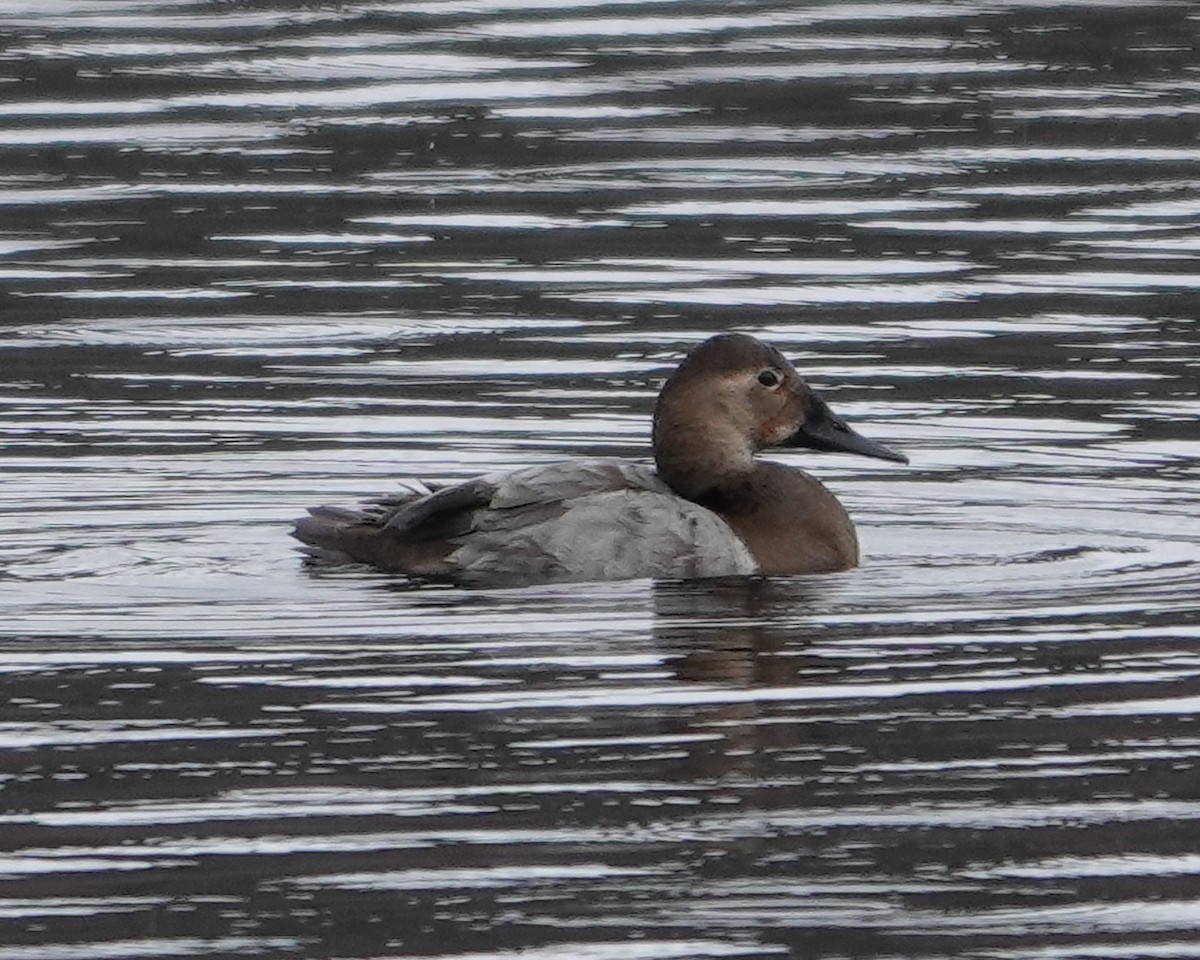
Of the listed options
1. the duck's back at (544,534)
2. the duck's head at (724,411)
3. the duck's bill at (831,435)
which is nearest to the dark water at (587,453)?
the duck's back at (544,534)

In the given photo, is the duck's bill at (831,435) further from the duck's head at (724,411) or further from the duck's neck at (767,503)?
the duck's neck at (767,503)

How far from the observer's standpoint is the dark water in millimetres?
6699

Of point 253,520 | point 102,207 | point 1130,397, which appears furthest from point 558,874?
point 102,207

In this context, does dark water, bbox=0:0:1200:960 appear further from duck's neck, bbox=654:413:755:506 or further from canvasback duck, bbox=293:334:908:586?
duck's neck, bbox=654:413:755:506

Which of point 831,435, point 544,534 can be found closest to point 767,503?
point 831,435

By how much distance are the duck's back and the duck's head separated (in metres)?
0.48

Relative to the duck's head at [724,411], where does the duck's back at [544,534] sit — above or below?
below

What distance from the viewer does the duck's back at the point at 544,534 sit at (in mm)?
10141

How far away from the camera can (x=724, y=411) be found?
10828mm

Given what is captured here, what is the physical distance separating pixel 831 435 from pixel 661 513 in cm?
104

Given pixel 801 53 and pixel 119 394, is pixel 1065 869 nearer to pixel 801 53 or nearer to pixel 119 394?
pixel 119 394

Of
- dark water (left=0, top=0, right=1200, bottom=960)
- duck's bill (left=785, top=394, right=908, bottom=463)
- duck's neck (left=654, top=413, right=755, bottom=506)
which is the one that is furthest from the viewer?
duck's bill (left=785, top=394, right=908, bottom=463)

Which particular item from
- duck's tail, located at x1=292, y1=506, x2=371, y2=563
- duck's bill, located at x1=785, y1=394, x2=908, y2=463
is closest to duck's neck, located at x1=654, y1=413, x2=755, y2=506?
duck's bill, located at x1=785, y1=394, x2=908, y2=463

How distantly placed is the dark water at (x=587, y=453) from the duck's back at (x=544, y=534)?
5.7 inches
